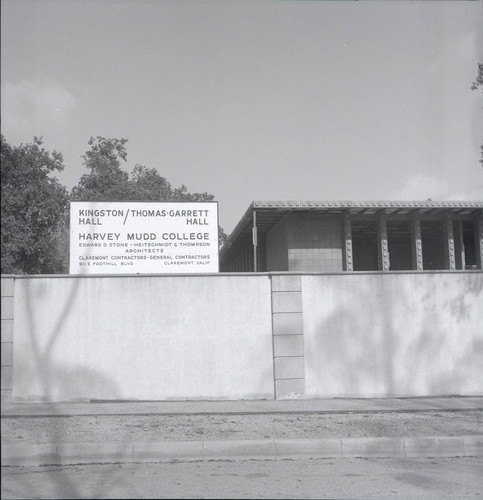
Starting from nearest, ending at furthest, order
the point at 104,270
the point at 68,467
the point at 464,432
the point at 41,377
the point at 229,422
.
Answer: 1. the point at 68,467
2. the point at 464,432
3. the point at 229,422
4. the point at 41,377
5. the point at 104,270

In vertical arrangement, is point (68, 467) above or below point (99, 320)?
below

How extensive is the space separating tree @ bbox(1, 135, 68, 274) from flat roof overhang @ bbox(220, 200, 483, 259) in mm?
8621

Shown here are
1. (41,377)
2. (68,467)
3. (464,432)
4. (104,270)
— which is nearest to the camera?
(68,467)

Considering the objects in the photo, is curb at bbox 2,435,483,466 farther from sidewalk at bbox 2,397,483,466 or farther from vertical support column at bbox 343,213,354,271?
vertical support column at bbox 343,213,354,271

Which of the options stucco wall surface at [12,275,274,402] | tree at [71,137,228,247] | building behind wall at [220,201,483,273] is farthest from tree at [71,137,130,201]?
stucco wall surface at [12,275,274,402]

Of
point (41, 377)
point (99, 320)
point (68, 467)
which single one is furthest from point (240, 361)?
point (68, 467)

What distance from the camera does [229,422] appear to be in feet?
32.7

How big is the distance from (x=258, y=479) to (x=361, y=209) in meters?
13.7

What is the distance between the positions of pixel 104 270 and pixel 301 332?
4365 mm

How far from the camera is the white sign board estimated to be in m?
13.9

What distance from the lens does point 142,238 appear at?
14.2 meters

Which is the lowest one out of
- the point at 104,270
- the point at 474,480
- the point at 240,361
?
the point at 474,480

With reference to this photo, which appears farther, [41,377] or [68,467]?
[41,377]

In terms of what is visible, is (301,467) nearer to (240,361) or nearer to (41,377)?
(240,361)
